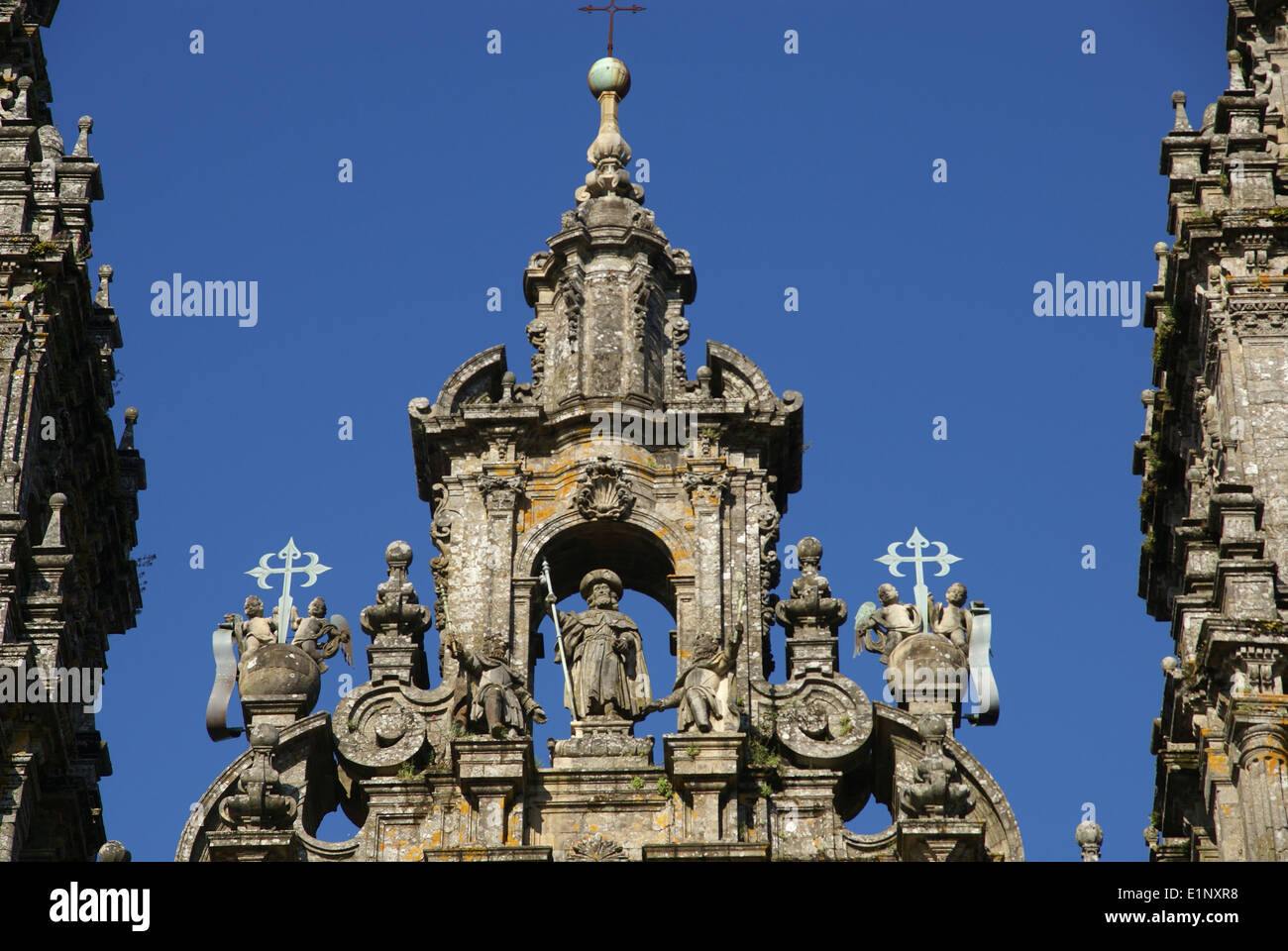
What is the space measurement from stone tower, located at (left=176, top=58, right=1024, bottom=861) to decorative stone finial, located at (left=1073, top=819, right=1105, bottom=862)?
1.09 m

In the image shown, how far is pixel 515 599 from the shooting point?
43.2 m

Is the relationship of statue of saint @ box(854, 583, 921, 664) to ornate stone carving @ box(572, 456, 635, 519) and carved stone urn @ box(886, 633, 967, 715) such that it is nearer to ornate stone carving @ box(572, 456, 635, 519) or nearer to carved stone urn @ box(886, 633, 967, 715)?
carved stone urn @ box(886, 633, 967, 715)

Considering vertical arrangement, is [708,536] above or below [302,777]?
above

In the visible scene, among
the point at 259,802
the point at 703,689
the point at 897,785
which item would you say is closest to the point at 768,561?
the point at 703,689

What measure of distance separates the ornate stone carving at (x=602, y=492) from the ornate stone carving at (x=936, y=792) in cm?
563

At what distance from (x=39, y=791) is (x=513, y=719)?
5340 millimetres

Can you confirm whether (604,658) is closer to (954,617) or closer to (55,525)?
(954,617)

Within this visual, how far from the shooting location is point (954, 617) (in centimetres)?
4281

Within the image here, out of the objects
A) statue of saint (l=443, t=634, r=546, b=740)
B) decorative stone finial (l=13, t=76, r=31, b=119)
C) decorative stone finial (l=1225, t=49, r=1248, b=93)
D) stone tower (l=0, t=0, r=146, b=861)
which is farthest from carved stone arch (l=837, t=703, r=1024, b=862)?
decorative stone finial (l=13, t=76, r=31, b=119)

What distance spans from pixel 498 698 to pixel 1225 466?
8822mm
